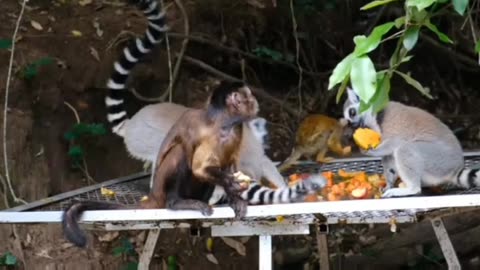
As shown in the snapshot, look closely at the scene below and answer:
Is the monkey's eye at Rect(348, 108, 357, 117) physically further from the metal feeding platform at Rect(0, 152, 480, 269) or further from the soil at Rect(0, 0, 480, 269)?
the soil at Rect(0, 0, 480, 269)

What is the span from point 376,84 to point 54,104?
480 centimetres

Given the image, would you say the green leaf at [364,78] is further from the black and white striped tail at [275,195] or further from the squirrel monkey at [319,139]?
the squirrel monkey at [319,139]

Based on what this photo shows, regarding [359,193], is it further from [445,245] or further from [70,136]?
[70,136]

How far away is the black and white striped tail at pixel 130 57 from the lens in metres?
6.66

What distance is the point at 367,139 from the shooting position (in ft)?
17.0

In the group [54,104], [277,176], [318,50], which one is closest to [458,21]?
[318,50]

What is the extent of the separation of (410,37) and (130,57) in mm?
3520

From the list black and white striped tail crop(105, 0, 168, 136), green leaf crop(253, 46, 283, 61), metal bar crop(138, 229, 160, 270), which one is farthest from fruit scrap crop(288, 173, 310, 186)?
green leaf crop(253, 46, 283, 61)

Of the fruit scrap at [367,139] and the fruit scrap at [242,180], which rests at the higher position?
the fruit scrap at [367,139]

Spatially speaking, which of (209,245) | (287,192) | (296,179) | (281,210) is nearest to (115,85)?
(209,245)

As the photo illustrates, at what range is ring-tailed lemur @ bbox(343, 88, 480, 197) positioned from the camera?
5.10 meters

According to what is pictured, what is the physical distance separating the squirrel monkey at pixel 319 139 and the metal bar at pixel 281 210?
9.43 ft

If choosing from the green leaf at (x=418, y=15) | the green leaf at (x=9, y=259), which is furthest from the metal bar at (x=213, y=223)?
the green leaf at (x=9, y=259)

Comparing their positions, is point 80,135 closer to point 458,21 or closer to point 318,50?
point 318,50
